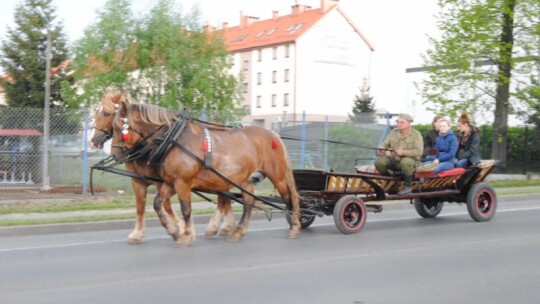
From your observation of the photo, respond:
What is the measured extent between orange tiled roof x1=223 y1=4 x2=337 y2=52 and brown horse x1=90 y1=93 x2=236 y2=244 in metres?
58.8

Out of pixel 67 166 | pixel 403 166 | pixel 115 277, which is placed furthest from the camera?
pixel 67 166

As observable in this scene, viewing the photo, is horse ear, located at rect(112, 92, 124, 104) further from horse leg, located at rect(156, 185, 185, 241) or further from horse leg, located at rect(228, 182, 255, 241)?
horse leg, located at rect(228, 182, 255, 241)

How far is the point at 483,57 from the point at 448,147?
1342 centimetres

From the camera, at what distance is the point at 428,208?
14484mm

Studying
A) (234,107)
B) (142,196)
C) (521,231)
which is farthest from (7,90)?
(521,231)

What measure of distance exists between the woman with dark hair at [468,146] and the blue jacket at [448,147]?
0.21 m

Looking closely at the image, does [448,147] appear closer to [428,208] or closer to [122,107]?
[428,208]

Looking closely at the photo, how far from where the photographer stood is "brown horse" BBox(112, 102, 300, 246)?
417 inches

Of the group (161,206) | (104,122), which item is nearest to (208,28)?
(104,122)

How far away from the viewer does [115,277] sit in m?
8.41

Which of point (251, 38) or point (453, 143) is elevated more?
point (251, 38)

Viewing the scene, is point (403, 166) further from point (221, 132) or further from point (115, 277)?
point (115, 277)

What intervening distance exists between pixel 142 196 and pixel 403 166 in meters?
4.25

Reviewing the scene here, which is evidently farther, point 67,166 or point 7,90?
point 7,90
